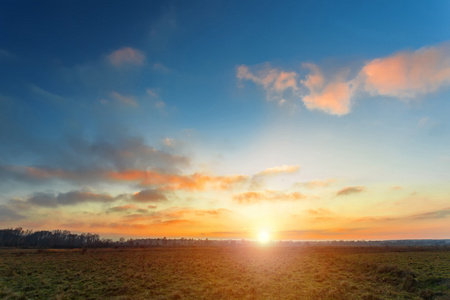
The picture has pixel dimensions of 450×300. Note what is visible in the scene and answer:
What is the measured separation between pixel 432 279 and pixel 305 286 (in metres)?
12.8

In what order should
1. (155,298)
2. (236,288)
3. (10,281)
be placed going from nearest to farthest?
1. (155,298)
2. (236,288)
3. (10,281)

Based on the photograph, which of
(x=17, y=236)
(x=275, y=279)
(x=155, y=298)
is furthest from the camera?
(x=17, y=236)

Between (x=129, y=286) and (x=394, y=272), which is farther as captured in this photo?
(x=394, y=272)

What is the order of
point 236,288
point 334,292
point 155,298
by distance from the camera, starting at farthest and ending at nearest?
point 236,288
point 334,292
point 155,298

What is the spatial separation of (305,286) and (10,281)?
3016cm

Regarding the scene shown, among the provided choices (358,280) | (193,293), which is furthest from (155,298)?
(358,280)

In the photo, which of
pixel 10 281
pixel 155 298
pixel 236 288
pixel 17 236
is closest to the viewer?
pixel 155 298

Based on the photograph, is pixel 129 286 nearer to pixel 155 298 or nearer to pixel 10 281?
pixel 155 298

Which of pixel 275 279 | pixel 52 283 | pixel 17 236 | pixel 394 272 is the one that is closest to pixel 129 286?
pixel 52 283

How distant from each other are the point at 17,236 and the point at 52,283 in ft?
790

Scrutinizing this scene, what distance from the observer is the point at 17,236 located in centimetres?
19038

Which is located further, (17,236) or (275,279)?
(17,236)

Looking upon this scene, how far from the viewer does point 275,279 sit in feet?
82.4

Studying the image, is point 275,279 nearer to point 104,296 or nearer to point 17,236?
point 104,296
